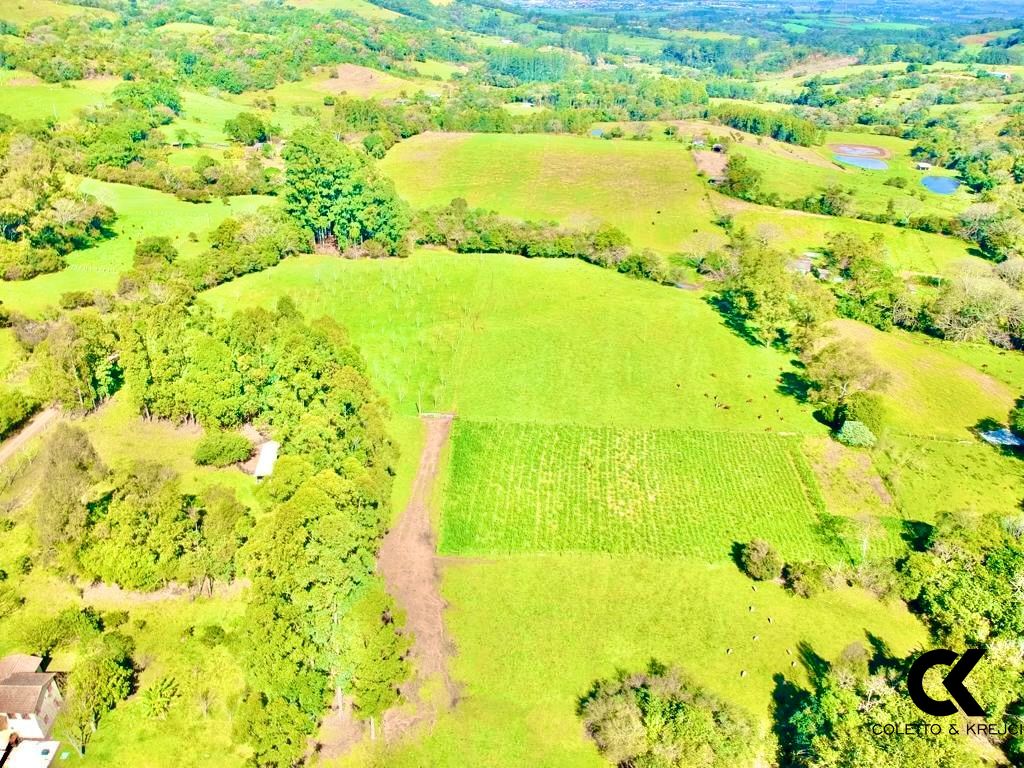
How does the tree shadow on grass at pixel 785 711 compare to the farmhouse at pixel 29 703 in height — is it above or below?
below

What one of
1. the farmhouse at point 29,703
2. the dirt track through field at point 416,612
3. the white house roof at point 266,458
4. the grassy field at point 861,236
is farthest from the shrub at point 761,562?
the grassy field at point 861,236

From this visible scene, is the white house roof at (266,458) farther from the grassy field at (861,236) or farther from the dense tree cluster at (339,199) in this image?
the grassy field at (861,236)

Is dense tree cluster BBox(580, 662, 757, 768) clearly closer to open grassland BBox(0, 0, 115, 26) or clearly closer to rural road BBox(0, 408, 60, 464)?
rural road BBox(0, 408, 60, 464)

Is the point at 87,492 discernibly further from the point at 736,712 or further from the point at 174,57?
the point at 174,57

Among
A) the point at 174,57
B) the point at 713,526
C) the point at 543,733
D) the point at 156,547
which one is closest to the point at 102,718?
the point at 156,547

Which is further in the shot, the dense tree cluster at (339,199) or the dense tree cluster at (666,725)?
the dense tree cluster at (339,199)
